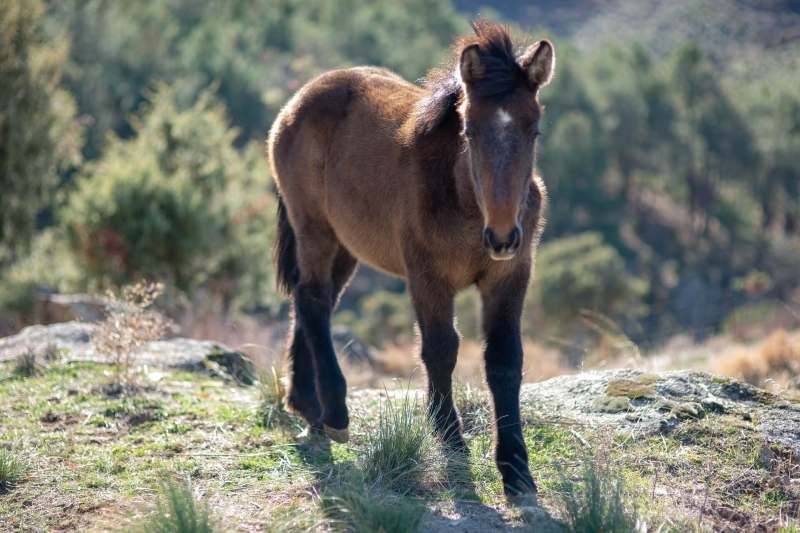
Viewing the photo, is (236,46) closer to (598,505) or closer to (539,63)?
(539,63)

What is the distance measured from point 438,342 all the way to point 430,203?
899 mm

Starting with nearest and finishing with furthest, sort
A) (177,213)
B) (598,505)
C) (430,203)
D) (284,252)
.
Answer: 1. (598,505)
2. (430,203)
3. (284,252)
4. (177,213)

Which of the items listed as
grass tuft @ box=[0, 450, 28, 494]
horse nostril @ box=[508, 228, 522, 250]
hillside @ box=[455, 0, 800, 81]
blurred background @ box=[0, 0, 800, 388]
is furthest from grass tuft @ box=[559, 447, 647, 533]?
hillside @ box=[455, 0, 800, 81]

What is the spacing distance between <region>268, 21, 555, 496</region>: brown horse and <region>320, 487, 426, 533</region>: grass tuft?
0.81 m

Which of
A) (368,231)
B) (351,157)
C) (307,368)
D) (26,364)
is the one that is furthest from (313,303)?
(26,364)

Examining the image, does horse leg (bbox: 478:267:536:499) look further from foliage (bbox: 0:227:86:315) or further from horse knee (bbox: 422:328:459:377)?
foliage (bbox: 0:227:86:315)

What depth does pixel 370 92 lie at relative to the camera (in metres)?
5.91

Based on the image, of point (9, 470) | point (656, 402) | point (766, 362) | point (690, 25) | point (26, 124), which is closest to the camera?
point (9, 470)

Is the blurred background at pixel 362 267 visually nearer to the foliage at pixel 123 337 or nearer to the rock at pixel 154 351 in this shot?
the rock at pixel 154 351

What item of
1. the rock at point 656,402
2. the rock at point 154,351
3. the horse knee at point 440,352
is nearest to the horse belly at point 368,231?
the horse knee at point 440,352

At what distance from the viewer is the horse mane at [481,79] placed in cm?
416

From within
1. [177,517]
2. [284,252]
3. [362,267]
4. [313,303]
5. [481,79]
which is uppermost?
[481,79]

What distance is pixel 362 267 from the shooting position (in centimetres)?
4750

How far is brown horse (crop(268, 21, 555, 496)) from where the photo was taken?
4.14m
